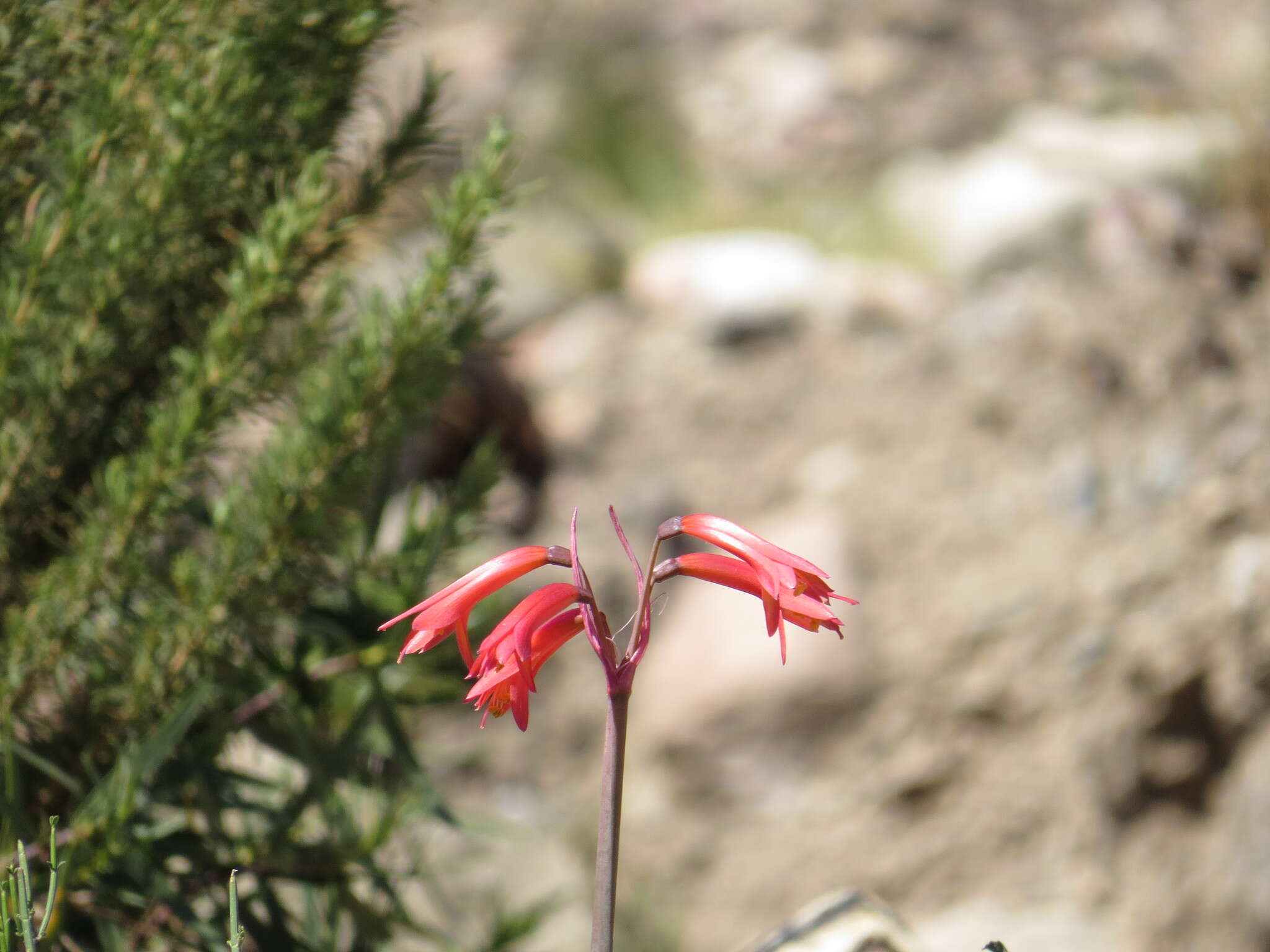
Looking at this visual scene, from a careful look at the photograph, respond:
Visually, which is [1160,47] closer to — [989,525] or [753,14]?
[753,14]

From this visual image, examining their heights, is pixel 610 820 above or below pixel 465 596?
below

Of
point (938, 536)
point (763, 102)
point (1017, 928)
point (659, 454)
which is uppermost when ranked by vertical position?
point (763, 102)

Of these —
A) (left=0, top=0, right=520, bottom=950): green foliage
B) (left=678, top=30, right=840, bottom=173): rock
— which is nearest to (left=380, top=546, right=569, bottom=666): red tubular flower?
(left=0, top=0, right=520, bottom=950): green foliage

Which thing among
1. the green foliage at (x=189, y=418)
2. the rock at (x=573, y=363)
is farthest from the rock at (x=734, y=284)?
the green foliage at (x=189, y=418)

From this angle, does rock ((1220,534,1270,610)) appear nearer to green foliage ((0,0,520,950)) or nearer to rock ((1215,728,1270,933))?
rock ((1215,728,1270,933))

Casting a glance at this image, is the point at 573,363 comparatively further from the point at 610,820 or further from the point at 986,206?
the point at 610,820

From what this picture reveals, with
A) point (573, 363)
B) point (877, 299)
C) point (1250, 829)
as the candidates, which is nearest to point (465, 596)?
point (1250, 829)

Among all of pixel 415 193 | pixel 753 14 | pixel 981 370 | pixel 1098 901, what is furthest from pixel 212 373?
pixel 753 14
